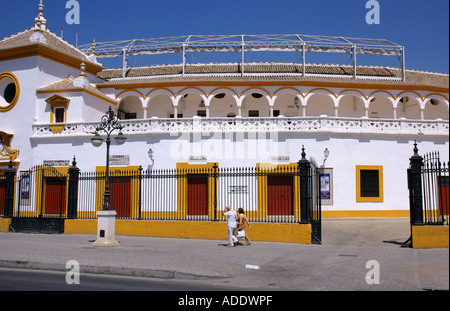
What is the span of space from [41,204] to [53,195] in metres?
4.74

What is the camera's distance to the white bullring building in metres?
24.2

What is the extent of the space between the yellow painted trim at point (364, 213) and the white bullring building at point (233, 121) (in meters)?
0.05

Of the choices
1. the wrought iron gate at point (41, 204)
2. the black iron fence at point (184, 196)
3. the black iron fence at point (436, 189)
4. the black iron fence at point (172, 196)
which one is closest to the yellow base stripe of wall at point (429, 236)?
the black iron fence at point (436, 189)

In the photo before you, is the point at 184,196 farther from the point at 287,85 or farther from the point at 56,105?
the point at 287,85

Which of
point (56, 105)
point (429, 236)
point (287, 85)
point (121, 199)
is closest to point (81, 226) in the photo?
point (121, 199)

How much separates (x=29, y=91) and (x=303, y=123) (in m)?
15.7

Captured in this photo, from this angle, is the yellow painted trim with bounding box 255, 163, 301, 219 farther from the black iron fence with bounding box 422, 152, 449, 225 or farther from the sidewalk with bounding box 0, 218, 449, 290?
the black iron fence with bounding box 422, 152, 449, 225

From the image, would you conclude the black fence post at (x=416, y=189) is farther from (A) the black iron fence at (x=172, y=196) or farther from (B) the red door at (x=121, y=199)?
(B) the red door at (x=121, y=199)

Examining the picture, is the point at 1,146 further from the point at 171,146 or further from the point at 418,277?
the point at 418,277

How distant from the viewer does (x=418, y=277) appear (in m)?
9.36

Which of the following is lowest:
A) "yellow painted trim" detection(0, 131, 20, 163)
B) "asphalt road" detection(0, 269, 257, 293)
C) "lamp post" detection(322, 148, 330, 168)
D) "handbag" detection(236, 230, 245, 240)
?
"asphalt road" detection(0, 269, 257, 293)

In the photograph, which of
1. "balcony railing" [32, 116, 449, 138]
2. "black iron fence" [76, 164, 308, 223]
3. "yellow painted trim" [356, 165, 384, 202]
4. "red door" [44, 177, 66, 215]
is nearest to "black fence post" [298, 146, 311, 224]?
"black iron fence" [76, 164, 308, 223]

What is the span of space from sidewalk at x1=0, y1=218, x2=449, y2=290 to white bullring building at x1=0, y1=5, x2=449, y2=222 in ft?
24.9
